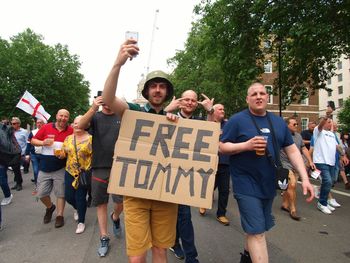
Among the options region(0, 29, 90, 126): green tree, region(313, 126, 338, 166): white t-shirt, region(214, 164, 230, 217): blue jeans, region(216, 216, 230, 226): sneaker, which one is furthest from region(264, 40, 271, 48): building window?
region(0, 29, 90, 126): green tree

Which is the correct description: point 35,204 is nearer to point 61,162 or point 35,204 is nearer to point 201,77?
point 61,162

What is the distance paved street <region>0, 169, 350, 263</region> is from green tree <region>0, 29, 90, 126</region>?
31.4 meters

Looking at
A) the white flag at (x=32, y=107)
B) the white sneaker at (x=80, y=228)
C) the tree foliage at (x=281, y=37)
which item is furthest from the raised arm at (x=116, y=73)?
the white flag at (x=32, y=107)

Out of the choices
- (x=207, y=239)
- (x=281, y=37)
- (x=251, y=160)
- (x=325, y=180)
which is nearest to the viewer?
(x=251, y=160)

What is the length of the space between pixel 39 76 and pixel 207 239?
36990 mm

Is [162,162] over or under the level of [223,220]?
over

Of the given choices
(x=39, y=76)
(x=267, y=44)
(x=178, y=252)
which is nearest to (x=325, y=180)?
(x=178, y=252)

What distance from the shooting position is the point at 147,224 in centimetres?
275

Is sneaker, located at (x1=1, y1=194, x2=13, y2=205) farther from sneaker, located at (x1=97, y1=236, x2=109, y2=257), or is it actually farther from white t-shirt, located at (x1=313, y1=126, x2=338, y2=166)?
white t-shirt, located at (x1=313, y1=126, x2=338, y2=166)

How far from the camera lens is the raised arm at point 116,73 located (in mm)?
2373

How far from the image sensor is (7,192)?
716 centimetres

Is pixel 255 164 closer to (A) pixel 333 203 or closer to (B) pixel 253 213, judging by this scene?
(B) pixel 253 213

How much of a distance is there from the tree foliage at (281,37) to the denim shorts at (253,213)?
7.52 m

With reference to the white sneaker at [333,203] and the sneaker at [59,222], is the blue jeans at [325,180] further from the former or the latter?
the sneaker at [59,222]
